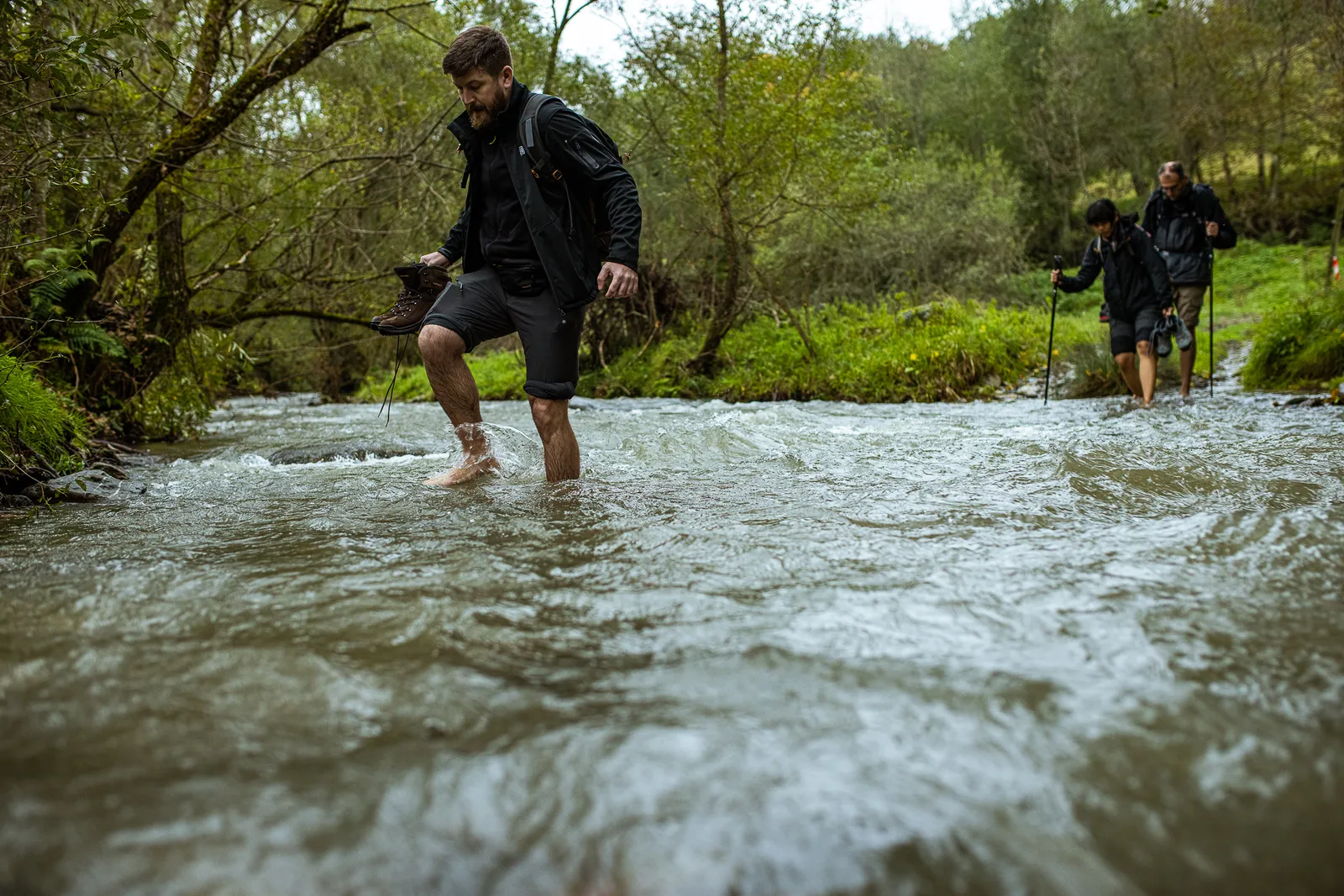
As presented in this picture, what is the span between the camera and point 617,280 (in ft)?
13.5

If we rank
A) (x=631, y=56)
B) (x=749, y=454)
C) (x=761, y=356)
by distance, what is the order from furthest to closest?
1. (x=761, y=356)
2. (x=631, y=56)
3. (x=749, y=454)

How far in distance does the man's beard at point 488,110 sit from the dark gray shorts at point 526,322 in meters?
0.73

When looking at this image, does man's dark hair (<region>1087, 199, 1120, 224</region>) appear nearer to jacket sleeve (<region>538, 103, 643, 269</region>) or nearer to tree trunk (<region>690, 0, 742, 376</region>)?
tree trunk (<region>690, 0, 742, 376</region>)

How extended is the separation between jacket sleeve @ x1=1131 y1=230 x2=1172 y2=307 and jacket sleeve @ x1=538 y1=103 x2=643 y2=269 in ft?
20.3

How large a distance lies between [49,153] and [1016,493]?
529 centimetres

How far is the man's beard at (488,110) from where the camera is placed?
432cm

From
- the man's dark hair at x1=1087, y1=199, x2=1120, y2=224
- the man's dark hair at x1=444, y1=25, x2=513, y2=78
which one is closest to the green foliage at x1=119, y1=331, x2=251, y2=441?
the man's dark hair at x1=444, y1=25, x2=513, y2=78

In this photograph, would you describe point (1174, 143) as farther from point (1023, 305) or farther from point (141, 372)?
point (141, 372)

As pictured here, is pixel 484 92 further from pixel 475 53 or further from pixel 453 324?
pixel 453 324

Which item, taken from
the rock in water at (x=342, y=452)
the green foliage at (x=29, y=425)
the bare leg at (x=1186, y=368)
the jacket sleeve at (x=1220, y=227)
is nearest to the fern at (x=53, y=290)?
the green foliage at (x=29, y=425)

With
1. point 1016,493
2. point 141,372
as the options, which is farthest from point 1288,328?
point 141,372

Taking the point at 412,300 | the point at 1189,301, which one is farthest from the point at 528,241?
the point at 1189,301

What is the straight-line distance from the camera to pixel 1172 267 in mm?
9195

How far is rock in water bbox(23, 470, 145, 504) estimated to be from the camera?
437 centimetres
